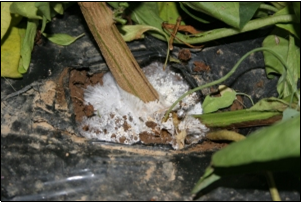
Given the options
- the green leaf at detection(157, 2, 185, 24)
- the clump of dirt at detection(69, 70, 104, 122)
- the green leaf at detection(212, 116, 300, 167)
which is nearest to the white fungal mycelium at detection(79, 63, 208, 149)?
the clump of dirt at detection(69, 70, 104, 122)

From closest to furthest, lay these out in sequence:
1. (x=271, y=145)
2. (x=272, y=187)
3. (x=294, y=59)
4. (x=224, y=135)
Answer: (x=271, y=145), (x=272, y=187), (x=224, y=135), (x=294, y=59)

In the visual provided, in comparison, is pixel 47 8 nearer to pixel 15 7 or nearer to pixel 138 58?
pixel 15 7

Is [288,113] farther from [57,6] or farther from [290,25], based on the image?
[57,6]

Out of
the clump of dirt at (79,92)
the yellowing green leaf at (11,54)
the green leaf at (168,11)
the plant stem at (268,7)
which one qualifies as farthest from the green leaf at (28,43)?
the plant stem at (268,7)

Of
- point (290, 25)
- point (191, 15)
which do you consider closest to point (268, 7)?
point (290, 25)

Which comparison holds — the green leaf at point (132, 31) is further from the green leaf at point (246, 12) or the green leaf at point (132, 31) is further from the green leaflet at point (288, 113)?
the green leaflet at point (288, 113)

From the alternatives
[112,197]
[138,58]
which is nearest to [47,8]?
[138,58]
